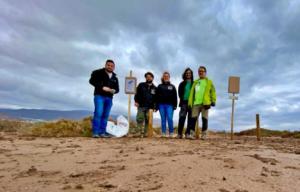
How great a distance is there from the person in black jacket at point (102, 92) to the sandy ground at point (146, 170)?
283 cm

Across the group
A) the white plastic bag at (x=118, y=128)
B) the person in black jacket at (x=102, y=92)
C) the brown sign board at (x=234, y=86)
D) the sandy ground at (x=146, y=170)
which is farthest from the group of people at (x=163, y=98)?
the sandy ground at (x=146, y=170)

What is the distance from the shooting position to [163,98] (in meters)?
11.3

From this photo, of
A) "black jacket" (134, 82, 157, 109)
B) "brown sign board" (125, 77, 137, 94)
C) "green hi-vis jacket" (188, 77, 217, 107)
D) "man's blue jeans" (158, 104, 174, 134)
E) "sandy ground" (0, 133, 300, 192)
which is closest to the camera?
"sandy ground" (0, 133, 300, 192)

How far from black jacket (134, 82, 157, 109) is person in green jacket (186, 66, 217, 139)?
4.10ft

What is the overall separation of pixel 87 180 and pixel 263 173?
216 centimetres

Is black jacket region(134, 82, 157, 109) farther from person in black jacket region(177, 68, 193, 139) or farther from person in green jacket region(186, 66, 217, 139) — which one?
person in green jacket region(186, 66, 217, 139)

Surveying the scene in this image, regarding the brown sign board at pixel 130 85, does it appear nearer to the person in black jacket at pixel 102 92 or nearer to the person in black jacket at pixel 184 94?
the person in black jacket at pixel 102 92

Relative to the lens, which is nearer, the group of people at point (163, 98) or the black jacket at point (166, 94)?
the group of people at point (163, 98)

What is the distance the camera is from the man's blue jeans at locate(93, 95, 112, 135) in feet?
34.4

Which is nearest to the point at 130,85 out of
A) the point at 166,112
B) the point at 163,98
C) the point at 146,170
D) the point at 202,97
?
the point at 163,98

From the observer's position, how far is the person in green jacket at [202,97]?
10.5 m

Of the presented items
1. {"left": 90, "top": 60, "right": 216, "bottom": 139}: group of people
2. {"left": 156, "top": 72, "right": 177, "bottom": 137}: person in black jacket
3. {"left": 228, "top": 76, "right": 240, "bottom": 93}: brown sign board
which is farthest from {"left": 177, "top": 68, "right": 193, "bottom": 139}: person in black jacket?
{"left": 228, "top": 76, "right": 240, "bottom": 93}: brown sign board

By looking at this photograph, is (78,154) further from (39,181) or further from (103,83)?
(103,83)

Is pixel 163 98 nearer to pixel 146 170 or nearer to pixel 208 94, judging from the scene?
pixel 208 94
